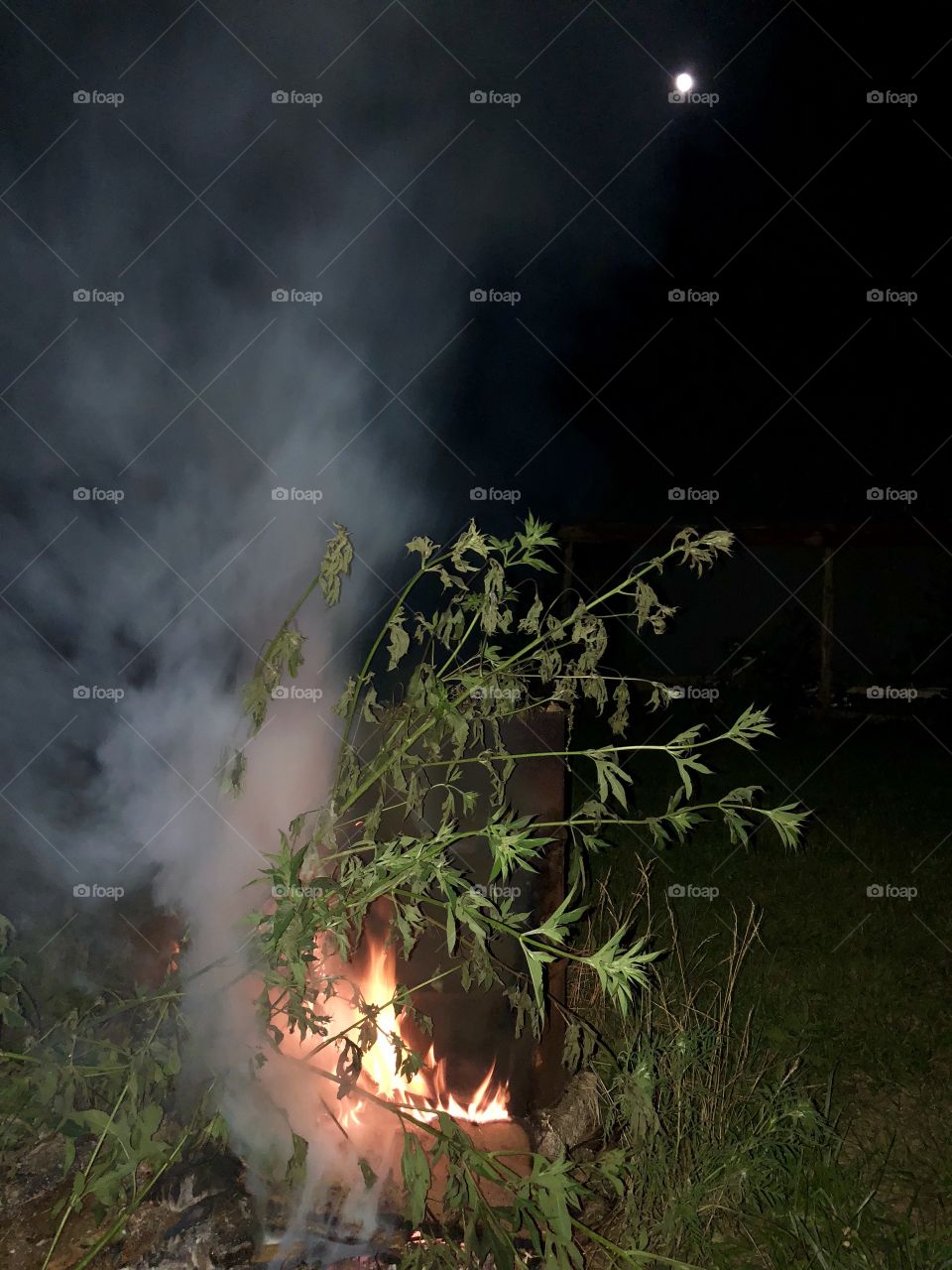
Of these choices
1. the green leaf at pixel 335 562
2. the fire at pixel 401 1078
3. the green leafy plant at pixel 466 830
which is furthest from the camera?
the fire at pixel 401 1078

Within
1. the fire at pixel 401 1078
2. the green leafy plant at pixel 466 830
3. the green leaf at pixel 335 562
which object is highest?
the green leaf at pixel 335 562

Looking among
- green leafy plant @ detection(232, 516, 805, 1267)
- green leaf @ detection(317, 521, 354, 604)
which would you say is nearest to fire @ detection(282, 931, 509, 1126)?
green leafy plant @ detection(232, 516, 805, 1267)

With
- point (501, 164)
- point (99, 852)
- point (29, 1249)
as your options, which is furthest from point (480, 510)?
point (29, 1249)

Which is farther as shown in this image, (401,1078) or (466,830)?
(401,1078)

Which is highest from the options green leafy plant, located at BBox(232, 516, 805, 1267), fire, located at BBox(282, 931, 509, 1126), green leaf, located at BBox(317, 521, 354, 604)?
green leaf, located at BBox(317, 521, 354, 604)

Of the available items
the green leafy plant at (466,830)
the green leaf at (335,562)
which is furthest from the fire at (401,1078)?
the green leaf at (335,562)

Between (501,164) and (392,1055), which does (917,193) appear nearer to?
(501,164)

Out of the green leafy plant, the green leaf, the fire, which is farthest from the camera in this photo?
the fire

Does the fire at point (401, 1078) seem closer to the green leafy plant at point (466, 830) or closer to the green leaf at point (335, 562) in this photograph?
the green leafy plant at point (466, 830)

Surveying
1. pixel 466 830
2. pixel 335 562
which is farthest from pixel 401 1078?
pixel 335 562

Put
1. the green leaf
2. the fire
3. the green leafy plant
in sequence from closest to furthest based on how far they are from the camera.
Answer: the green leafy plant → the green leaf → the fire

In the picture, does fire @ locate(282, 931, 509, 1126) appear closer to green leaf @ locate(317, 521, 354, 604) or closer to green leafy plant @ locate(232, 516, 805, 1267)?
green leafy plant @ locate(232, 516, 805, 1267)

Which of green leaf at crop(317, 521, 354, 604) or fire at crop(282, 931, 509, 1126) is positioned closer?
green leaf at crop(317, 521, 354, 604)

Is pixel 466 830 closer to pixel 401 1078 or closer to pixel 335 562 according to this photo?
pixel 335 562
